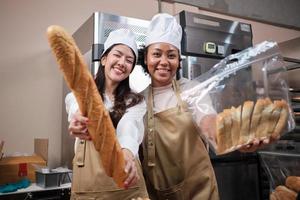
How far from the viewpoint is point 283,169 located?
1394 mm

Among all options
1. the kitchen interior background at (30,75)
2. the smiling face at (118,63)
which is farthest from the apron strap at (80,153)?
the kitchen interior background at (30,75)

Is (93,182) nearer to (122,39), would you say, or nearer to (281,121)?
(122,39)

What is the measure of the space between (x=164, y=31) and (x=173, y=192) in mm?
672

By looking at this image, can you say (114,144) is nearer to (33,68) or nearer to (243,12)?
(33,68)

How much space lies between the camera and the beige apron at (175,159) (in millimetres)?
1143

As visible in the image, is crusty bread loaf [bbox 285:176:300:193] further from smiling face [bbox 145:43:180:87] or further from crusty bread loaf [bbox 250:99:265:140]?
smiling face [bbox 145:43:180:87]

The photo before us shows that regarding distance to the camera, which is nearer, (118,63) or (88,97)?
(88,97)

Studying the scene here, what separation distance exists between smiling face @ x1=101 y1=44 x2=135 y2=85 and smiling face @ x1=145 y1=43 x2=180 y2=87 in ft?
0.42

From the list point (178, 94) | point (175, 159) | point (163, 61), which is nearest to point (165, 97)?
point (178, 94)

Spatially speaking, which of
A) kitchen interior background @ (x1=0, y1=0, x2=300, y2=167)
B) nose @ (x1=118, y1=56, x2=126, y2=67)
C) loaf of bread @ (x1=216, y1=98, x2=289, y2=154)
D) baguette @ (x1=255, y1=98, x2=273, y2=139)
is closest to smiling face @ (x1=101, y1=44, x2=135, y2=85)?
nose @ (x1=118, y1=56, x2=126, y2=67)

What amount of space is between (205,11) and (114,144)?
2.30 meters

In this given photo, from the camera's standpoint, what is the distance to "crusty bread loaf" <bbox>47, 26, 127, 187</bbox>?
625 millimetres

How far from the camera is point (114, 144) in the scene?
29.4 inches

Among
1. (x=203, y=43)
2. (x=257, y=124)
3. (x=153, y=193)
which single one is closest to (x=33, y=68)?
(x=203, y=43)
